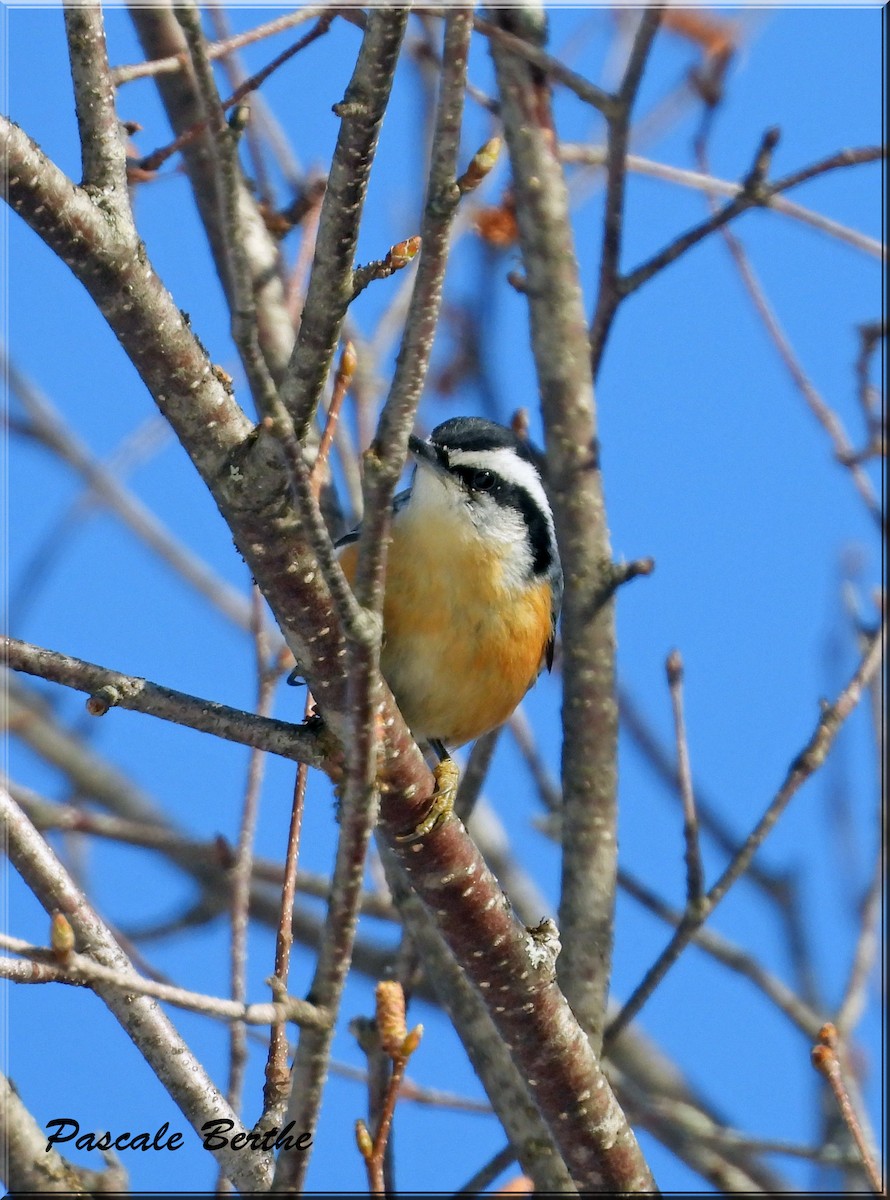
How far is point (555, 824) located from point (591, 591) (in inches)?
44.5

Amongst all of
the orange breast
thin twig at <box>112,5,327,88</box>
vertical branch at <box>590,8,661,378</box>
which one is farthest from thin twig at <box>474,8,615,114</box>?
the orange breast

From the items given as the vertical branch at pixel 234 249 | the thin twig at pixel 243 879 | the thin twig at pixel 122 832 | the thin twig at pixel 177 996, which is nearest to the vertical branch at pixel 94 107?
the vertical branch at pixel 234 249

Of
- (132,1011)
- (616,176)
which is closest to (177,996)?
(132,1011)

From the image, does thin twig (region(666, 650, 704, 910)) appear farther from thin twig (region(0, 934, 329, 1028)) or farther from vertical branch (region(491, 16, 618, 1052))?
thin twig (region(0, 934, 329, 1028))

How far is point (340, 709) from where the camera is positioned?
2.15 m

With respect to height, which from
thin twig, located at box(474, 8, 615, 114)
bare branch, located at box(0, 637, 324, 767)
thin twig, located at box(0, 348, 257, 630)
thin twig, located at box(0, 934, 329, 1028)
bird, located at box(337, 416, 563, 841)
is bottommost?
thin twig, located at box(0, 934, 329, 1028)

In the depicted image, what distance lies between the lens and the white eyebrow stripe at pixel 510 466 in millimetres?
3498

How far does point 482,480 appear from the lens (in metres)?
3.52

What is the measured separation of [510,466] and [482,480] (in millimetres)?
152

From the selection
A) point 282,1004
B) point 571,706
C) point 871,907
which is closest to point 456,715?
point 571,706

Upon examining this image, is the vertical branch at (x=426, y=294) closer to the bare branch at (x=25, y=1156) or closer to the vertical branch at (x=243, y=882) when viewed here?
the bare branch at (x=25, y=1156)

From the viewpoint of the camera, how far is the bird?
10.6 ft

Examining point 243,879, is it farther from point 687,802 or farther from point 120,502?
point 120,502

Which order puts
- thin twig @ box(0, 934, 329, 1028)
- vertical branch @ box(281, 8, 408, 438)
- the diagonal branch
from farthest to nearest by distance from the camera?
A: the diagonal branch
vertical branch @ box(281, 8, 408, 438)
thin twig @ box(0, 934, 329, 1028)
